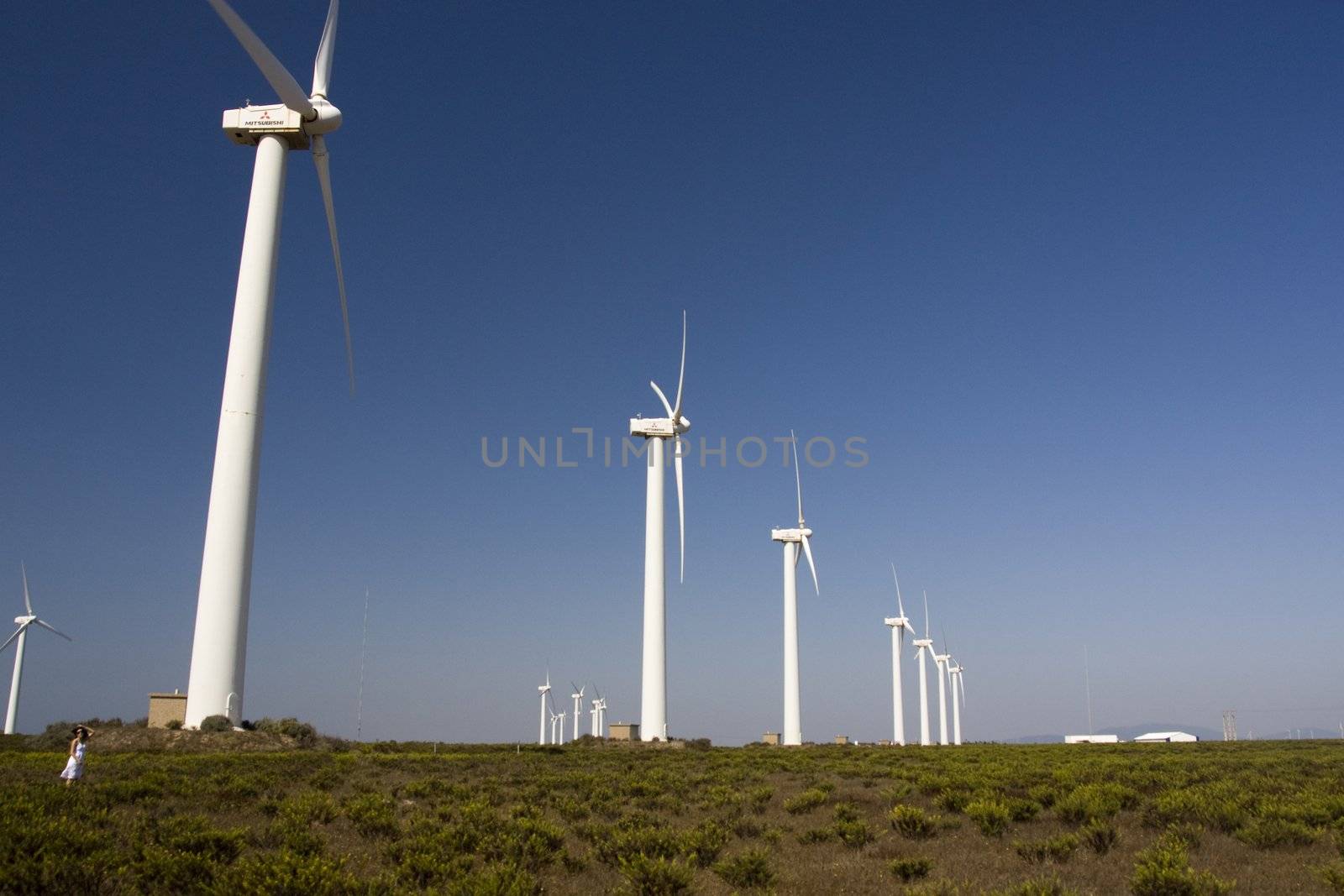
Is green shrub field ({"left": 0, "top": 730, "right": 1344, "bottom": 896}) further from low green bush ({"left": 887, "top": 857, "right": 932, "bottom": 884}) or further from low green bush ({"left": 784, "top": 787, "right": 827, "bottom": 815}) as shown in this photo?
low green bush ({"left": 784, "top": 787, "right": 827, "bottom": 815})

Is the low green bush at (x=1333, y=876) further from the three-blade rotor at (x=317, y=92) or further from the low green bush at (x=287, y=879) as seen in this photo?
the three-blade rotor at (x=317, y=92)

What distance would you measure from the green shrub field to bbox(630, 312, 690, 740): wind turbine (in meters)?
30.7

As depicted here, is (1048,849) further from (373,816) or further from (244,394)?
(244,394)

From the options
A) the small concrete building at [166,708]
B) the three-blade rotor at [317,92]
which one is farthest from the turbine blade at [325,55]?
the small concrete building at [166,708]

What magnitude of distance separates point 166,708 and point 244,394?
1197 cm

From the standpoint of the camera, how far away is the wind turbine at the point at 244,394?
117 ft

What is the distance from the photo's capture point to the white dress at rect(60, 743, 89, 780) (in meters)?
22.2

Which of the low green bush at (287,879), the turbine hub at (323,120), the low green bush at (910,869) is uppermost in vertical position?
the turbine hub at (323,120)

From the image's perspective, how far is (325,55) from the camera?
46.8 m

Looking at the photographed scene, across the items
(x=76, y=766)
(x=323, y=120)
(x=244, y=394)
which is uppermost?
(x=323, y=120)

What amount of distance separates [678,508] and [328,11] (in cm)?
3759

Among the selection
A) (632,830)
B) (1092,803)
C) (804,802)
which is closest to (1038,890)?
(632,830)

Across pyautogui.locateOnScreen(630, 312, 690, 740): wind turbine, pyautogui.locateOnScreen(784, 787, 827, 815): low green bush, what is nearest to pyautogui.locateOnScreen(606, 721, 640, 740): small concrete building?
pyautogui.locateOnScreen(630, 312, 690, 740): wind turbine

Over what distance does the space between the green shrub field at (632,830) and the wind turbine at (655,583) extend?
101 ft
